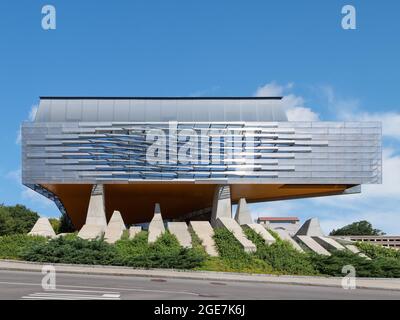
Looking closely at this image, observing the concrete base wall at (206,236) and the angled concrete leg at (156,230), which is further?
the angled concrete leg at (156,230)

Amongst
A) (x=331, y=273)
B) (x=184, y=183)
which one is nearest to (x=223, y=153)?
(x=184, y=183)

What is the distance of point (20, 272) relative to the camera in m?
31.3

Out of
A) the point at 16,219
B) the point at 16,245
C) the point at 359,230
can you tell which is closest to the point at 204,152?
the point at 16,245

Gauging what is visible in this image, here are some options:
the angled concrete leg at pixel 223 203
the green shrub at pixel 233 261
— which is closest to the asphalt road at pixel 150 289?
the green shrub at pixel 233 261

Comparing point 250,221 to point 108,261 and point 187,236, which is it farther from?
point 108,261

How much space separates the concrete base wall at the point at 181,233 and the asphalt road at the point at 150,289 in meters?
16.2

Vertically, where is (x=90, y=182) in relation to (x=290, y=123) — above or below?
below

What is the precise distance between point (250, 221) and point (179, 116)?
13.9m

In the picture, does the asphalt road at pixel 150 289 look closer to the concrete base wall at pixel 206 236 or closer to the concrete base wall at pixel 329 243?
the concrete base wall at pixel 206 236

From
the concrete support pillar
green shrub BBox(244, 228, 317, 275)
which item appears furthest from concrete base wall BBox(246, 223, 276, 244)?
the concrete support pillar

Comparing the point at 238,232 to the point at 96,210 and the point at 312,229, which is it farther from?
the point at 96,210

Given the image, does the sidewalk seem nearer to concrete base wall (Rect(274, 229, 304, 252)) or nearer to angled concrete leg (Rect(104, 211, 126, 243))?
concrete base wall (Rect(274, 229, 304, 252))

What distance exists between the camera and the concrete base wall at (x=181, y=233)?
4603 centimetres
